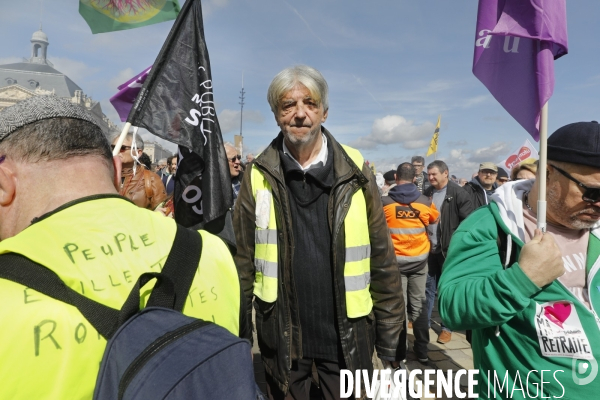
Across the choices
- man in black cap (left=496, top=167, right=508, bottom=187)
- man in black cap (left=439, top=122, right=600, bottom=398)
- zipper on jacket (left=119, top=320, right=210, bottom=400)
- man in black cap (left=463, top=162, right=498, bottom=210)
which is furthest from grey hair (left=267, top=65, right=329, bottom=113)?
man in black cap (left=496, top=167, right=508, bottom=187)

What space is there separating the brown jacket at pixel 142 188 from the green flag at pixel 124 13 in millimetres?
1143

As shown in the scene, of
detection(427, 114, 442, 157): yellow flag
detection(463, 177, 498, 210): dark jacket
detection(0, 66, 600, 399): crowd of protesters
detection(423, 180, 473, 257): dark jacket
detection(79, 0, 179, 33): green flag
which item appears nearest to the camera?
detection(0, 66, 600, 399): crowd of protesters

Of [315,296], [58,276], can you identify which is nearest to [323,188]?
[315,296]

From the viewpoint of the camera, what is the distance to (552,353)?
141 centimetres

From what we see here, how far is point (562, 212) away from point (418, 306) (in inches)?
112

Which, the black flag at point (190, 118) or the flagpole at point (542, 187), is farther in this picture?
the black flag at point (190, 118)

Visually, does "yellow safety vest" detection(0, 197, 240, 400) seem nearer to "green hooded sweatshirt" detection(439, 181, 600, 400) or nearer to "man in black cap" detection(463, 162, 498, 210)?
"green hooded sweatshirt" detection(439, 181, 600, 400)

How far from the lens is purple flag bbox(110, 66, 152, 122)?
113 inches

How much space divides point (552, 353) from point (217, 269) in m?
1.29

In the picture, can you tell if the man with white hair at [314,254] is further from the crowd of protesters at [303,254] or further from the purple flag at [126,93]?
the purple flag at [126,93]

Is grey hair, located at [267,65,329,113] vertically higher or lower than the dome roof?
lower

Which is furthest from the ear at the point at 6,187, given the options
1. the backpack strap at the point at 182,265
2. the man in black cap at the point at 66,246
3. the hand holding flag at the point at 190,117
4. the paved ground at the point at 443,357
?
the paved ground at the point at 443,357

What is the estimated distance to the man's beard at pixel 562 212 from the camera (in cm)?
146

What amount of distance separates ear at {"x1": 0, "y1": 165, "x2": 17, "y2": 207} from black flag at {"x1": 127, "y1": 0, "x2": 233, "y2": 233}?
1.30 m
